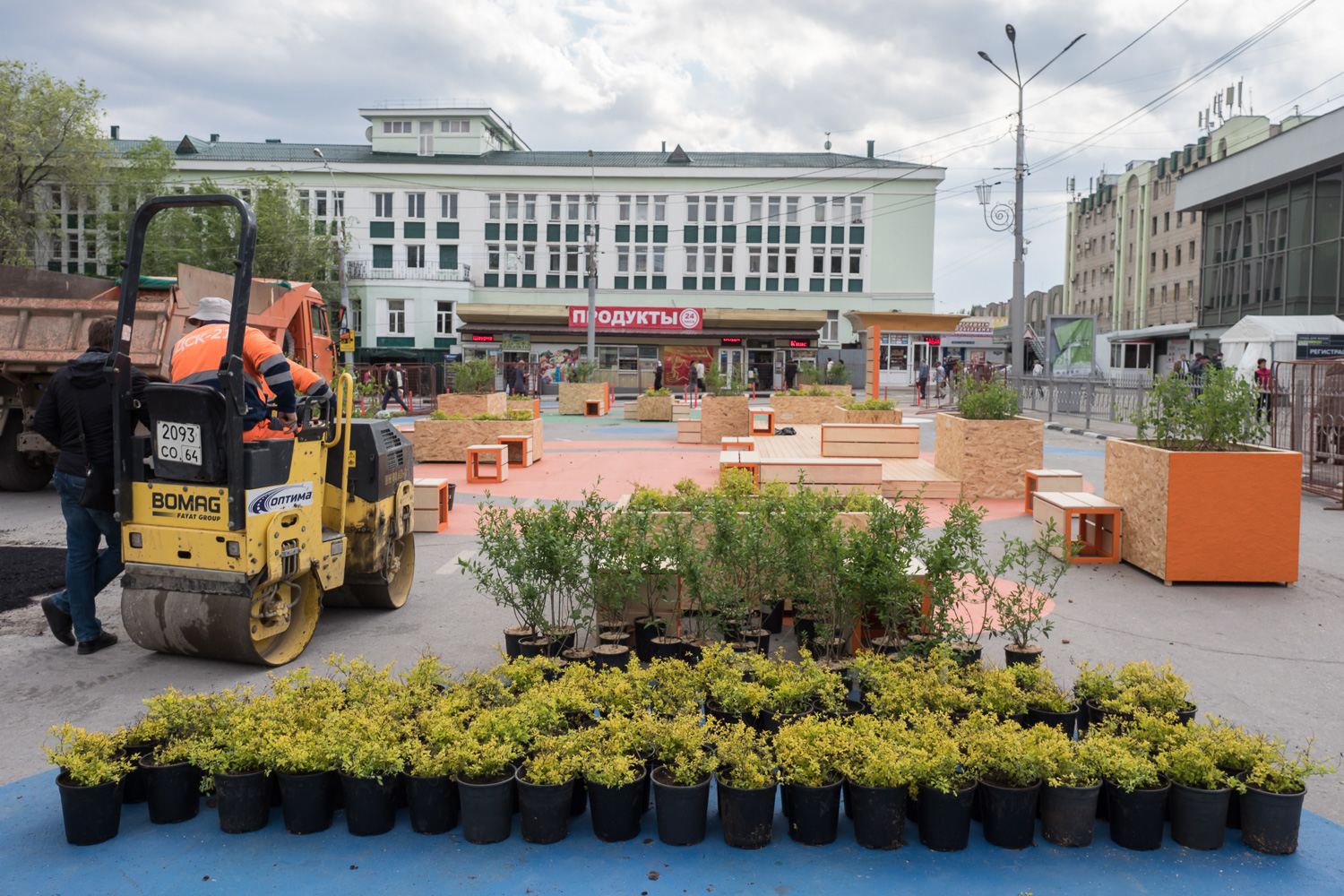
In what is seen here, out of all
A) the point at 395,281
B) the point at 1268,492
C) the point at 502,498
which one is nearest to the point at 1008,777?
the point at 1268,492

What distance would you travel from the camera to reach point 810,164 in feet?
206

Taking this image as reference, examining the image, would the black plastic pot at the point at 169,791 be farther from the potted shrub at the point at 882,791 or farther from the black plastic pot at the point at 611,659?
the potted shrub at the point at 882,791

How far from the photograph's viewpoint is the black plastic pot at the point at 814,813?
375 cm

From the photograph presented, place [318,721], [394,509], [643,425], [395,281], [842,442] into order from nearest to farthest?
[318,721] → [394,509] → [842,442] → [643,425] → [395,281]

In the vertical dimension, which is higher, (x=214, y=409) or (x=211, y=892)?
(x=214, y=409)

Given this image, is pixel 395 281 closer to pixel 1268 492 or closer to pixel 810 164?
pixel 810 164

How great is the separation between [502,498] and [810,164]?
2143 inches

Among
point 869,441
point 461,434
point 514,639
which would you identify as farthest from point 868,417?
point 514,639

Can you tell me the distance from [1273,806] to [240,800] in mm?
4052

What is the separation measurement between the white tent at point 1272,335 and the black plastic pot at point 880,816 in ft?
78.9

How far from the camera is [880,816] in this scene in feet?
12.2

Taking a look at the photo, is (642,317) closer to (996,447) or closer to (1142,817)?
(996,447)

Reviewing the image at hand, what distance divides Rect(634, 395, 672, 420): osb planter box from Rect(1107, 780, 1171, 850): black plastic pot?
2638cm

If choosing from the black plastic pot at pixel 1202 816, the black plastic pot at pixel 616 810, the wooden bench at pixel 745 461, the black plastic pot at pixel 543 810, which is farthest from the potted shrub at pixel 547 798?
the wooden bench at pixel 745 461
